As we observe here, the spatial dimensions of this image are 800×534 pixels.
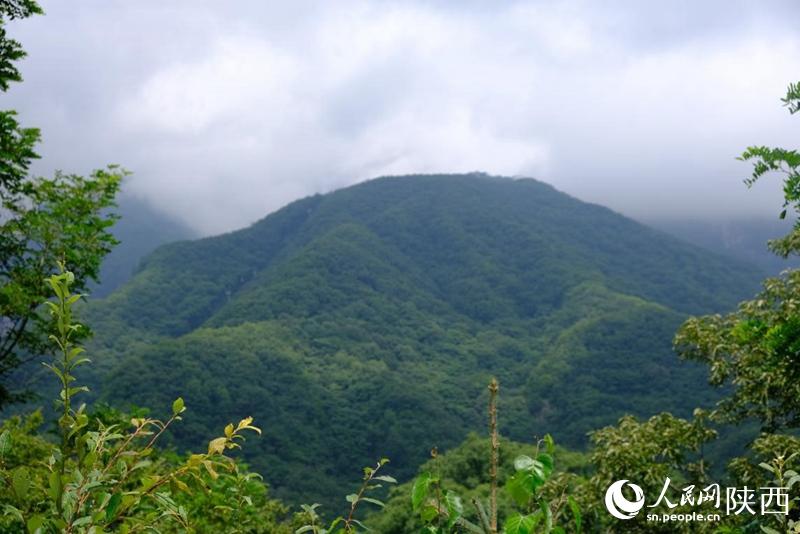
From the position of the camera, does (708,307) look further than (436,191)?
No

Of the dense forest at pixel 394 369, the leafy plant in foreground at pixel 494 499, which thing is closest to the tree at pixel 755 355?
the dense forest at pixel 394 369

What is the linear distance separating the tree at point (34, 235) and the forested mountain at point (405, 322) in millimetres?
53097

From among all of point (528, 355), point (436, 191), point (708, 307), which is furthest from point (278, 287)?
point (708, 307)

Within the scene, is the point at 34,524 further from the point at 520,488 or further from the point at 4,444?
the point at 520,488

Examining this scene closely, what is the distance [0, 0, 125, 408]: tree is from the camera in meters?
9.73

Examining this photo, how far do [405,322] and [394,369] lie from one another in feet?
64.3

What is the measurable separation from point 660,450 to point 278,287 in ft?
391

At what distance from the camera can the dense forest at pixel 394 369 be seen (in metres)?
1.88

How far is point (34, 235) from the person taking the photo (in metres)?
11.8

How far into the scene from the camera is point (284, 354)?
9606cm

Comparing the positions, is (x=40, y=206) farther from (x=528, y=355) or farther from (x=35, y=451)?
(x=528, y=355)

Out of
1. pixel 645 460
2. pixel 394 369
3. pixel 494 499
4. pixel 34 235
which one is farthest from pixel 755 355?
pixel 394 369

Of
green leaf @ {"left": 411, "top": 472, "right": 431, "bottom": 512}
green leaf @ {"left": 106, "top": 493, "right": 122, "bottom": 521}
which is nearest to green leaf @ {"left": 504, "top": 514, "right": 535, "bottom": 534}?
green leaf @ {"left": 411, "top": 472, "right": 431, "bottom": 512}

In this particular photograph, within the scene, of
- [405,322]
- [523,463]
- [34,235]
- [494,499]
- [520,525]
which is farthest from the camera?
[405,322]
